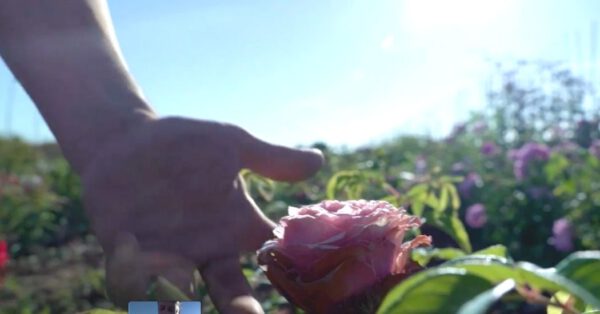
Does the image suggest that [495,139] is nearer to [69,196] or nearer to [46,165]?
[69,196]

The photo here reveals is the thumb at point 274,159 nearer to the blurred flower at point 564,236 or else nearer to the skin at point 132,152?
the skin at point 132,152

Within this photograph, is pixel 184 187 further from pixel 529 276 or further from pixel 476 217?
pixel 476 217

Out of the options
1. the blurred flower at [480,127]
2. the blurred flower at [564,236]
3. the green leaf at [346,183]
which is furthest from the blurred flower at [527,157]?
the green leaf at [346,183]

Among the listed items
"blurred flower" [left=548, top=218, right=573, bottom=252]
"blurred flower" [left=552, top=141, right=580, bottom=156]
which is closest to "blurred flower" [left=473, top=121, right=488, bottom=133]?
"blurred flower" [left=552, top=141, right=580, bottom=156]

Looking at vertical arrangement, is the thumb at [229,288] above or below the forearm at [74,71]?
below

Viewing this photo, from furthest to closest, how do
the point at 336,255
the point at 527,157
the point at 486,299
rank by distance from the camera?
the point at 527,157
the point at 336,255
the point at 486,299

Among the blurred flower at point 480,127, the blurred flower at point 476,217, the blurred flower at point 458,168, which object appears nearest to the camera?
the blurred flower at point 476,217

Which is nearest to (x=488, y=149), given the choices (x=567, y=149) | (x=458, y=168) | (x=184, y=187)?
(x=458, y=168)
